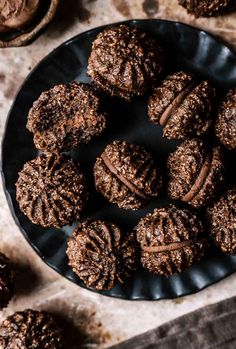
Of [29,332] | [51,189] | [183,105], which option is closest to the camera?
[183,105]

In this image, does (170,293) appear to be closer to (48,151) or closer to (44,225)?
(44,225)

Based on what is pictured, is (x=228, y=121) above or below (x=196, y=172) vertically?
above

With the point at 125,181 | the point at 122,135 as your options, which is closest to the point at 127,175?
the point at 125,181

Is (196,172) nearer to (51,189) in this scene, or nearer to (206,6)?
(51,189)

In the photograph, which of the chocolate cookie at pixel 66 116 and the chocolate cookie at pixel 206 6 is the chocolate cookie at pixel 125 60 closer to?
the chocolate cookie at pixel 66 116

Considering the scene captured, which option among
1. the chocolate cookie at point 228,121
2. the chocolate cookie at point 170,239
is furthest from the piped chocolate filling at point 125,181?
the chocolate cookie at point 228,121

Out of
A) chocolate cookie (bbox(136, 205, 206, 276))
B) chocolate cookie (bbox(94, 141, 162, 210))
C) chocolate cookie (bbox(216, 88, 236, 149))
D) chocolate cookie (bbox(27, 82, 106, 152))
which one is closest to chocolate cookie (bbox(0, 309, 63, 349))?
chocolate cookie (bbox(136, 205, 206, 276))
